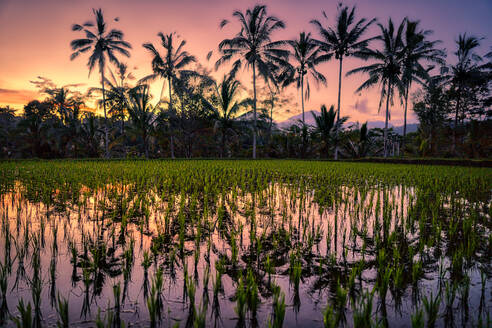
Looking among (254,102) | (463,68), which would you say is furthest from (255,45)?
(463,68)

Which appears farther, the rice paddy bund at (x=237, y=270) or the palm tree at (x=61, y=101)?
the palm tree at (x=61, y=101)

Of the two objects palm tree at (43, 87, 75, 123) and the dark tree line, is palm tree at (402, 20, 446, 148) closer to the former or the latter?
the dark tree line

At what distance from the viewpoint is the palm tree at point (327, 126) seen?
18.9 m

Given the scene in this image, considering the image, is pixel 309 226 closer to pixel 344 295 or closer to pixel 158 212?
pixel 344 295

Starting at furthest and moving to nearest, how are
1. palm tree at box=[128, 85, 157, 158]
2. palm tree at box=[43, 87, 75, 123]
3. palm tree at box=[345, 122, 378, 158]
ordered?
1. palm tree at box=[43, 87, 75, 123]
2. palm tree at box=[345, 122, 378, 158]
3. palm tree at box=[128, 85, 157, 158]

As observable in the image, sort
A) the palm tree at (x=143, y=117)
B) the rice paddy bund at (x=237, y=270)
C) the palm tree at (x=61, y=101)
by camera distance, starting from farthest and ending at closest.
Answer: the palm tree at (x=61, y=101), the palm tree at (x=143, y=117), the rice paddy bund at (x=237, y=270)

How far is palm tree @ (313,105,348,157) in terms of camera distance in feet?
61.9

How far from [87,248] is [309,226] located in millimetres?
2222

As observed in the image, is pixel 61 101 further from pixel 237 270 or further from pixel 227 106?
pixel 237 270

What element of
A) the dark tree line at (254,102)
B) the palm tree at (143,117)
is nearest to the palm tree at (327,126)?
the dark tree line at (254,102)

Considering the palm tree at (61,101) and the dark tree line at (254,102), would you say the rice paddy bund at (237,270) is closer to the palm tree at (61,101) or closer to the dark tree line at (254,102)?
the dark tree line at (254,102)

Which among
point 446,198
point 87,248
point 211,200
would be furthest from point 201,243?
point 446,198

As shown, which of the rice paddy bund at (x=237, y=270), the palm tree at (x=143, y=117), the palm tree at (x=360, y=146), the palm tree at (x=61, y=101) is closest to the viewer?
the rice paddy bund at (x=237, y=270)

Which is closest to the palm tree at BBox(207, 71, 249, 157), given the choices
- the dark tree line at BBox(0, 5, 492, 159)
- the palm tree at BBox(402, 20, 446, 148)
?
the dark tree line at BBox(0, 5, 492, 159)
